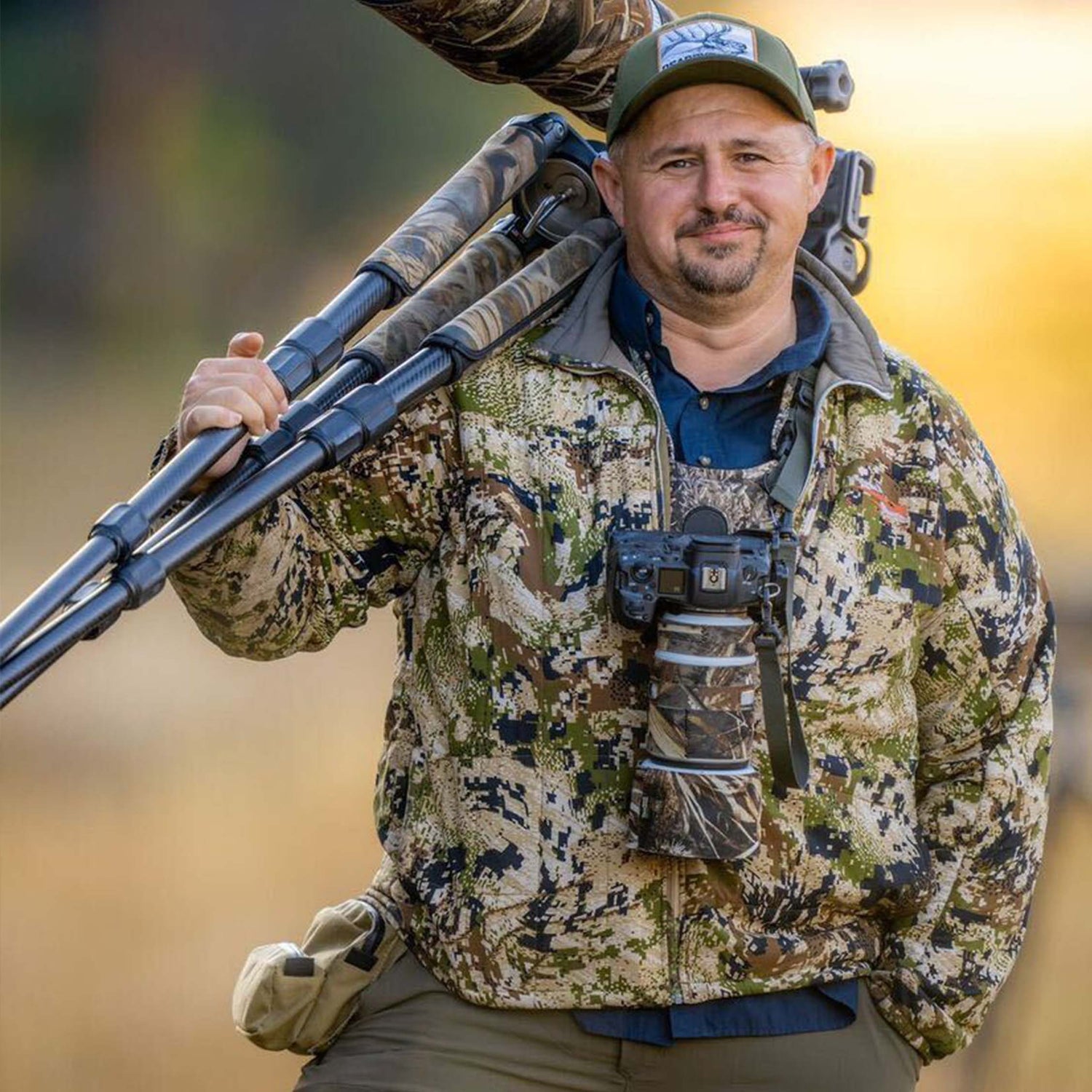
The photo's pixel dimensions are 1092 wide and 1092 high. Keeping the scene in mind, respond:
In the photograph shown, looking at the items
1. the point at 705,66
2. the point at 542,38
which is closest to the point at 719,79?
the point at 705,66

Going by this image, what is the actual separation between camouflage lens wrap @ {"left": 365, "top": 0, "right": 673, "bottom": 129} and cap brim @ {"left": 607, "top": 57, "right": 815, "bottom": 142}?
0.20 metres

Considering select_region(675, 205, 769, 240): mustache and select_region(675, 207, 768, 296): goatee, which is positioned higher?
select_region(675, 205, 769, 240): mustache

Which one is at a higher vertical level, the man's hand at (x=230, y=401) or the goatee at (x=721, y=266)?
the goatee at (x=721, y=266)

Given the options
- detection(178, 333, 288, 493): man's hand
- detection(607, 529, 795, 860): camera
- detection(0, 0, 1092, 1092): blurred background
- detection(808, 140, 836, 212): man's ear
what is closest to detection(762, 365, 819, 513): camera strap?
detection(607, 529, 795, 860): camera

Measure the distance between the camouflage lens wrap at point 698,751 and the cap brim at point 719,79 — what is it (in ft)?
2.20

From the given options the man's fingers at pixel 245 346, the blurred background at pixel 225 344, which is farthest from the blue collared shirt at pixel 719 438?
the blurred background at pixel 225 344

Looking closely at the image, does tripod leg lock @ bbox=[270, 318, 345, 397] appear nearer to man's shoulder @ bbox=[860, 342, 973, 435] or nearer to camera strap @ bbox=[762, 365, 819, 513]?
camera strap @ bbox=[762, 365, 819, 513]

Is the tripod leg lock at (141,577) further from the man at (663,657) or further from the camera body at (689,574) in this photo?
the camera body at (689,574)

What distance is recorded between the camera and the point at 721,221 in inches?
107

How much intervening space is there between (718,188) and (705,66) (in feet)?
0.51

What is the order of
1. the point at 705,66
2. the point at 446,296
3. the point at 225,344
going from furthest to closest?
the point at 225,344
the point at 446,296
the point at 705,66

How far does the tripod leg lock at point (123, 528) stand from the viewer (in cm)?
224

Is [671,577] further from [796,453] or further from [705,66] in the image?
[705,66]

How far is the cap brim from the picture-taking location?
2.73 meters
